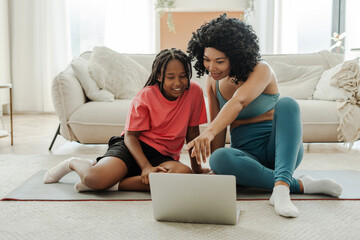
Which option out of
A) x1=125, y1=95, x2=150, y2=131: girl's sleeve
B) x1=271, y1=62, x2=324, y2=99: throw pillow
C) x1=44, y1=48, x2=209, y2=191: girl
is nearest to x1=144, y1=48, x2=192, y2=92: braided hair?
x1=44, y1=48, x2=209, y2=191: girl

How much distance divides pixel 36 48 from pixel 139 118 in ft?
12.3

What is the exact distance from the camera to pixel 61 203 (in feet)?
5.24

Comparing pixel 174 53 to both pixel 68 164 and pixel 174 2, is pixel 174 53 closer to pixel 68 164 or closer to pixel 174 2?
pixel 68 164

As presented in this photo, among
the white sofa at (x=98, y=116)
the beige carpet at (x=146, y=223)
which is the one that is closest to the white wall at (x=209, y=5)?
the white sofa at (x=98, y=116)

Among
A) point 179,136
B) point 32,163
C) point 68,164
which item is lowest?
point 32,163

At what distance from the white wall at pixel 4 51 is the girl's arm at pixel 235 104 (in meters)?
3.77

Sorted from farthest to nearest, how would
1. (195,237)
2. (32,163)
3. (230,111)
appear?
1. (32,163)
2. (230,111)
3. (195,237)

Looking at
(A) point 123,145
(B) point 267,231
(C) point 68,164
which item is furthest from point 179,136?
(B) point 267,231

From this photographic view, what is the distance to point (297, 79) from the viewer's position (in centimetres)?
318

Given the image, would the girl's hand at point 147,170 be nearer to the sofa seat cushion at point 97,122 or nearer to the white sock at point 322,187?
the white sock at point 322,187

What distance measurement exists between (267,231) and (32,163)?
155 cm

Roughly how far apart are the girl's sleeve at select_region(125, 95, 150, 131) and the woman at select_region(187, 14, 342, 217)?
281mm

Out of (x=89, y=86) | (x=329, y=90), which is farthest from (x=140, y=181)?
(x=329, y=90)

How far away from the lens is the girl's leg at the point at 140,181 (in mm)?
1694
